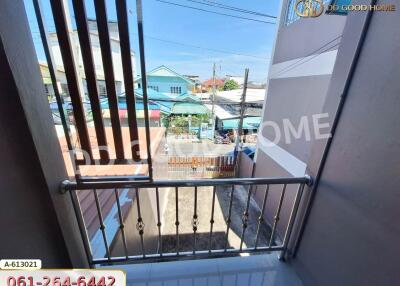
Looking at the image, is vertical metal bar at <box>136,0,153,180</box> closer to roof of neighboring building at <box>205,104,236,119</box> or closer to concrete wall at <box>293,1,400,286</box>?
concrete wall at <box>293,1,400,286</box>

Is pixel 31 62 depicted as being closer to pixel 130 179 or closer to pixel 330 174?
pixel 130 179

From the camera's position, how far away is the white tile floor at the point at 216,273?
1.30 meters

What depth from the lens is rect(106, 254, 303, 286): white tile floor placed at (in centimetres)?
130

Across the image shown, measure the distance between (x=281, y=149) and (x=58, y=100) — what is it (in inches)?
152

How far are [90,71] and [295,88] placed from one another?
358 centimetres

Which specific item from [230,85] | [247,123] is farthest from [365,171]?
[230,85]

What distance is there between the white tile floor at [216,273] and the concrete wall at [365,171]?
33 cm

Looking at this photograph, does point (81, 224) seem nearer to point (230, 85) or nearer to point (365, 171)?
point (365, 171)

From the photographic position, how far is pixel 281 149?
3.88m

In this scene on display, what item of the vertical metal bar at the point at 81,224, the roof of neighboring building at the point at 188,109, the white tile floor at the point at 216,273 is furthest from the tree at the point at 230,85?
the vertical metal bar at the point at 81,224

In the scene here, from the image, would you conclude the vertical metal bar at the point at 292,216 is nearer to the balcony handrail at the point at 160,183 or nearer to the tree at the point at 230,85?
the balcony handrail at the point at 160,183

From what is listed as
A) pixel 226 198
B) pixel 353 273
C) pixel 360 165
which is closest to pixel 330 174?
pixel 360 165

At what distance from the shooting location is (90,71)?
0.87 meters

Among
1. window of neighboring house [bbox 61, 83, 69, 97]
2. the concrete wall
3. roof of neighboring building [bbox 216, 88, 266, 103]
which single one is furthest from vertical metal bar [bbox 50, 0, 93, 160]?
roof of neighboring building [bbox 216, 88, 266, 103]
